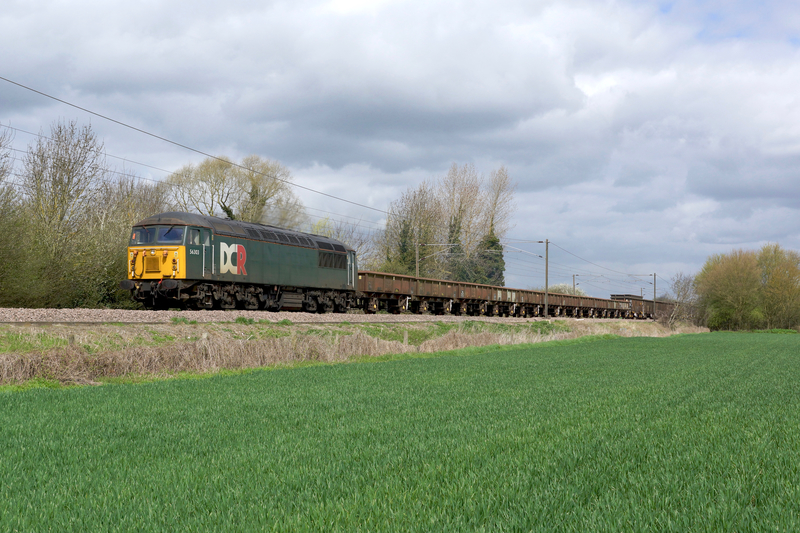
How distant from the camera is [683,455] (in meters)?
6.64

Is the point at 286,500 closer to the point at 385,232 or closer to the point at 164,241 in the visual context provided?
the point at 164,241

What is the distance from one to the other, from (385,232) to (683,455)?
63278mm

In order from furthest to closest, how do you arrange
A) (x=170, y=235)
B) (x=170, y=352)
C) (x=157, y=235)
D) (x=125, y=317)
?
(x=157, y=235) < (x=170, y=235) < (x=125, y=317) < (x=170, y=352)

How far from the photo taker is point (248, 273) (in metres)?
29.5

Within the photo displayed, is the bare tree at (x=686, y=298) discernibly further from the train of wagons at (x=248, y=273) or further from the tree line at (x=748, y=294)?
the train of wagons at (x=248, y=273)

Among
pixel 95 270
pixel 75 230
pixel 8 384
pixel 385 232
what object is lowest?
pixel 8 384

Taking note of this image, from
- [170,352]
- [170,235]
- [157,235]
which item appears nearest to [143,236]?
[157,235]

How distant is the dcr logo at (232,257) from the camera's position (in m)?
28.0

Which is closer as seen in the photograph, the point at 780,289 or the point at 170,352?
the point at 170,352

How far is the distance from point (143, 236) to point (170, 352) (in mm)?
11808

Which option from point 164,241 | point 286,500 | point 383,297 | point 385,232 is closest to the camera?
point 286,500

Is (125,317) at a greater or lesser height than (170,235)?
lesser

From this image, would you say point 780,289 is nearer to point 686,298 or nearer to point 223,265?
point 686,298

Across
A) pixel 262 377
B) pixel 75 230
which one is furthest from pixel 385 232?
pixel 262 377
